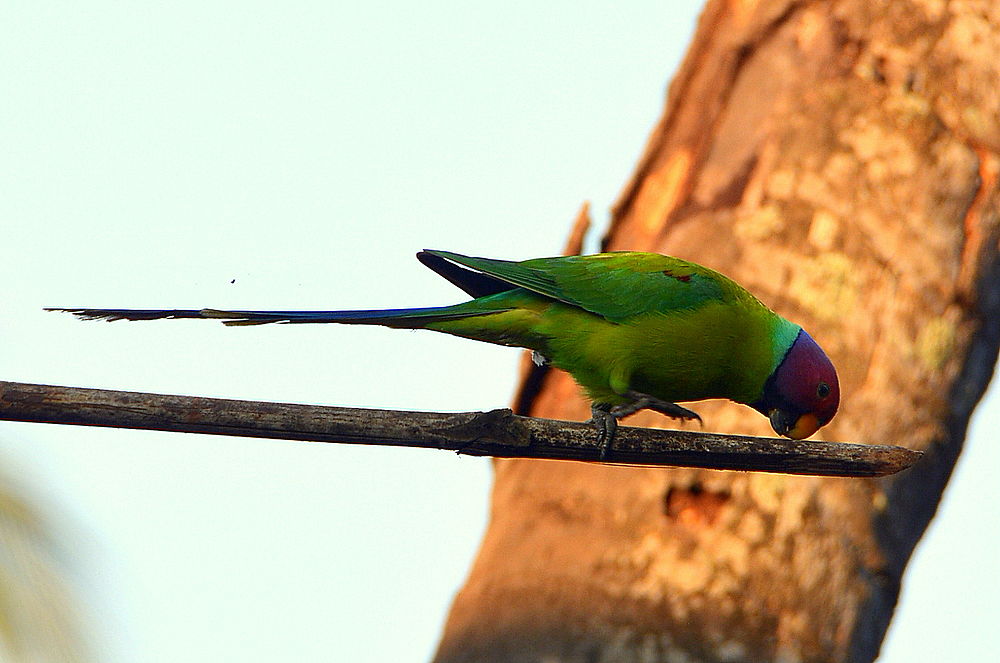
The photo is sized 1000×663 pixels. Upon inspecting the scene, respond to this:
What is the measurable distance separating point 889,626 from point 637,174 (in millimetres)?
2910

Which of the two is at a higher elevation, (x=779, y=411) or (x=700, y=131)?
(x=700, y=131)

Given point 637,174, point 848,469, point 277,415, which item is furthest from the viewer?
point 637,174

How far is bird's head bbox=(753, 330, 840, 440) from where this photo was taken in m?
4.45

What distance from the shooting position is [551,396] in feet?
19.2

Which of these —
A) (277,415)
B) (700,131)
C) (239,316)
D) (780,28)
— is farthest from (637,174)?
(277,415)

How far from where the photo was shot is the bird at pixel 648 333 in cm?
441

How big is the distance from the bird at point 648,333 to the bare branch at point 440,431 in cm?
68

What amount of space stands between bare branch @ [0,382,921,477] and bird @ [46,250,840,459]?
2.24 feet

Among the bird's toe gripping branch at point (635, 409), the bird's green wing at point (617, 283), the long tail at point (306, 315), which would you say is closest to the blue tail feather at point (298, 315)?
the long tail at point (306, 315)

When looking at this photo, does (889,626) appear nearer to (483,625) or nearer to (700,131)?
(483,625)

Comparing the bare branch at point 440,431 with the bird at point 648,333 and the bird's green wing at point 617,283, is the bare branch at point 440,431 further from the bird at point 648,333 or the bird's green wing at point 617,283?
the bird's green wing at point 617,283

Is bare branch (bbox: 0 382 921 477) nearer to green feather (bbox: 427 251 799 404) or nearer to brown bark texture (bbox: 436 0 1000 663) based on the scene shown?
green feather (bbox: 427 251 799 404)

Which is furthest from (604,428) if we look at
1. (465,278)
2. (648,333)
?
(465,278)

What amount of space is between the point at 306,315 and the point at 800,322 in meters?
2.73
